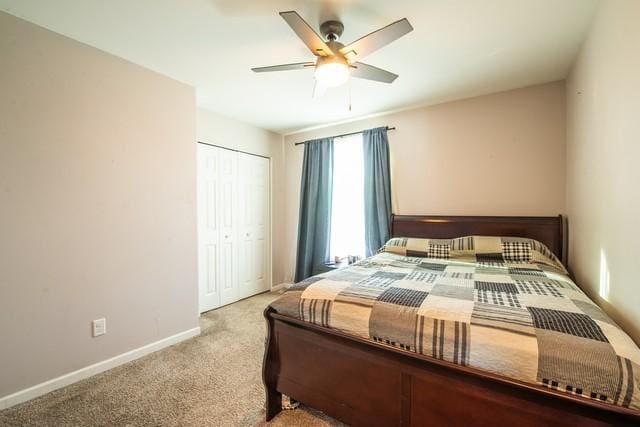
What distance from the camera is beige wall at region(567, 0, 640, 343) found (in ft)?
4.17

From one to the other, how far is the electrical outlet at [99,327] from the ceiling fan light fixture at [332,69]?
A: 2.43m

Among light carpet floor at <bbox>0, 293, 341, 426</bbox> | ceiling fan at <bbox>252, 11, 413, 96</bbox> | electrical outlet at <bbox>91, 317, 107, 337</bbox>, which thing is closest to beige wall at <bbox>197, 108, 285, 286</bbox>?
ceiling fan at <bbox>252, 11, 413, 96</bbox>

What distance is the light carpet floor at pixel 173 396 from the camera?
64.6 inches

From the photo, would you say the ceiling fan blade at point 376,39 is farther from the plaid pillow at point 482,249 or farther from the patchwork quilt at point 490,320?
the plaid pillow at point 482,249

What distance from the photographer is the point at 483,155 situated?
2.96 m

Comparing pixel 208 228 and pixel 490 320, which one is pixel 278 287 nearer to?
pixel 208 228

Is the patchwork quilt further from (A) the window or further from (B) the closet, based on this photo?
(B) the closet

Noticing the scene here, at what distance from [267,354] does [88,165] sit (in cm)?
193

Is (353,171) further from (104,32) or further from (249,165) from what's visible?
(104,32)

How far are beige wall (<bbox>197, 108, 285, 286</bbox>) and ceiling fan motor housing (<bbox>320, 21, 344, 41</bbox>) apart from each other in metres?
2.05

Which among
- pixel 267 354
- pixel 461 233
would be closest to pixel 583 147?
pixel 461 233

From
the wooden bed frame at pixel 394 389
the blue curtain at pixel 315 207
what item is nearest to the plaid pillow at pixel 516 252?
the wooden bed frame at pixel 394 389

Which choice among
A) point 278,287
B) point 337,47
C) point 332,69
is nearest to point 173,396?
point 332,69

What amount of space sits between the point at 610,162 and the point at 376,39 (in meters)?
1.49
